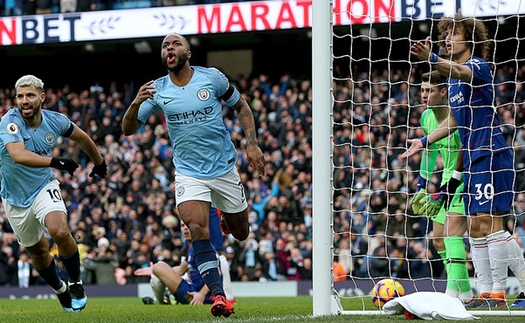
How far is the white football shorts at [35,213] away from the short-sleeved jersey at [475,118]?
355cm

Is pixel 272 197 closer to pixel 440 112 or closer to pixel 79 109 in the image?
pixel 79 109

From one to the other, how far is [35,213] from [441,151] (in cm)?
385

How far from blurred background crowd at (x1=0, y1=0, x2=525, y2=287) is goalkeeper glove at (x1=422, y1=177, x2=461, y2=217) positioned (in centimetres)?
628

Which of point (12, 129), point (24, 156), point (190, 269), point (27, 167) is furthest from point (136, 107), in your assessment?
point (190, 269)

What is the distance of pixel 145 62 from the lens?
25.2 metres

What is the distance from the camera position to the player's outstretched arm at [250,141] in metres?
7.07

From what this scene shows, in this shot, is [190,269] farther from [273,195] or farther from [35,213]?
[273,195]

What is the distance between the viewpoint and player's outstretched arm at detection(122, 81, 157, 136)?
6.94 metres

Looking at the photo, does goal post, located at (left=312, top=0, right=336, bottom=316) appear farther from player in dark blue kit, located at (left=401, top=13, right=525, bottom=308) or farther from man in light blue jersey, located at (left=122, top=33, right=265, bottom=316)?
player in dark blue kit, located at (left=401, top=13, right=525, bottom=308)

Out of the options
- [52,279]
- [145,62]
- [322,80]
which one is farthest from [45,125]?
[145,62]

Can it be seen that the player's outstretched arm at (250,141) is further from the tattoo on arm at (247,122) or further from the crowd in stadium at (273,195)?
the crowd in stadium at (273,195)

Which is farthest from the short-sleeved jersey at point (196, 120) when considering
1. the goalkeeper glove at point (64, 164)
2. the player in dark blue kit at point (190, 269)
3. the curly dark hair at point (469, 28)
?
the player in dark blue kit at point (190, 269)

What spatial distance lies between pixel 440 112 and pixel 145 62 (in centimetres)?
1735

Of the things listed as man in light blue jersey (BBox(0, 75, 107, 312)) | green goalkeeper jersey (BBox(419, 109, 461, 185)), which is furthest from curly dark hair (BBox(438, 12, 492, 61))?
man in light blue jersey (BBox(0, 75, 107, 312))
